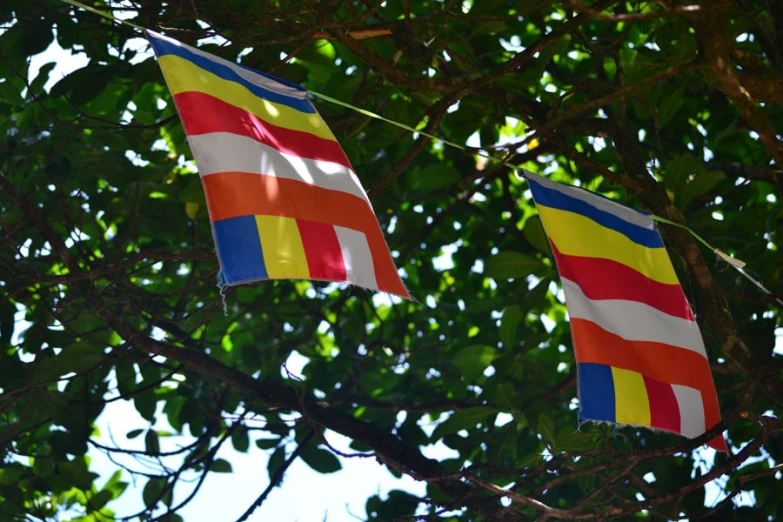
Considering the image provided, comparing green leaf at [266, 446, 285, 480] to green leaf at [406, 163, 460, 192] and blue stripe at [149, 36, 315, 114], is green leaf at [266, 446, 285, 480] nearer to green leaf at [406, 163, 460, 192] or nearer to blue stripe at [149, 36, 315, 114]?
green leaf at [406, 163, 460, 192]

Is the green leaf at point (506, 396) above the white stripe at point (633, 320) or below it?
above

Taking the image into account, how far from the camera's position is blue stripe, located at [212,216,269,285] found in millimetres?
1662

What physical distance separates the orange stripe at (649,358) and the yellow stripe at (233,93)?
875 mm

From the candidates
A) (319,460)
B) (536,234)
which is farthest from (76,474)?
(536,234)

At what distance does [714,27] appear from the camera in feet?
6.26

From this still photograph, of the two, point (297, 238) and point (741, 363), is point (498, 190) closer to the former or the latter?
point (741, 363)

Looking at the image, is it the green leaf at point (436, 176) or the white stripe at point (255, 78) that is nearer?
the white stripe at point (255, 78)

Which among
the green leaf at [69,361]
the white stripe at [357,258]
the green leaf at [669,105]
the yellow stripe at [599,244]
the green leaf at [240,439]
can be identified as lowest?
the white stripe at [357,258]

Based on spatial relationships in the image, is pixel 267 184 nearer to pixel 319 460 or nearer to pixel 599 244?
pixel 599 244

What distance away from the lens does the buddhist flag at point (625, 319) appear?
219 cm

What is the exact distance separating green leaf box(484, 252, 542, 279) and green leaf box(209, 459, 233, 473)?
1.68 meters

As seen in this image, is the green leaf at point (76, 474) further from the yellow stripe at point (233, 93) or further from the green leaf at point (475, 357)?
the yellow stripe at point (233, 93)

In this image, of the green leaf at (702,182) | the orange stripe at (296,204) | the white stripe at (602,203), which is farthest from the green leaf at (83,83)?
the green leaf at (702,182)

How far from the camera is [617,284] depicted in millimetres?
2393
